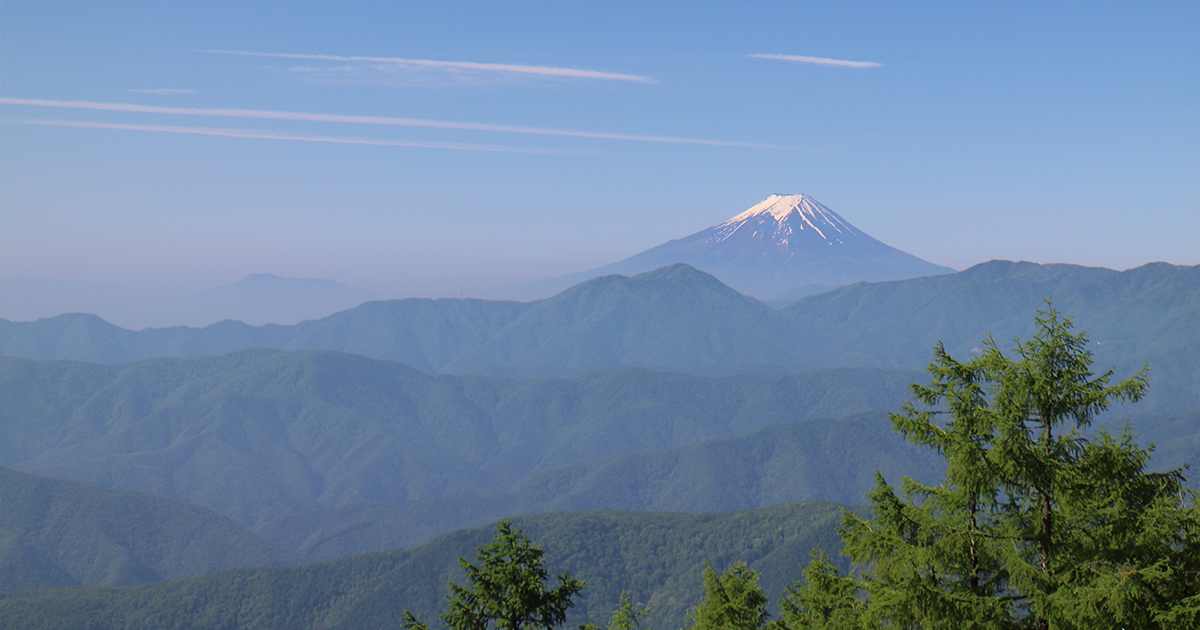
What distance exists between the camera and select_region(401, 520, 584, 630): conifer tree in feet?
54.6

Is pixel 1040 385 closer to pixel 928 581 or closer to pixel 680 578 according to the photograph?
pixel 928 581

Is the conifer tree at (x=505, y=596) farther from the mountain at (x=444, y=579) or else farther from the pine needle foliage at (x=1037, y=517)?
the mountain at (x=444, y=579)

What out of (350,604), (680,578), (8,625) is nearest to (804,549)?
(680,578)

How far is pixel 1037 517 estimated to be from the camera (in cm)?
1067

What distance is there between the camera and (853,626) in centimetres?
1279

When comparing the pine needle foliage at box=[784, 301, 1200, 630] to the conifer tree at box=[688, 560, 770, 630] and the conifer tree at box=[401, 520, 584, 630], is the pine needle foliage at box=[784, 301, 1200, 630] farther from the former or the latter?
the conifer tree at box=[688, 560, 770, 630]

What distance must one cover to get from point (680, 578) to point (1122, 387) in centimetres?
17707

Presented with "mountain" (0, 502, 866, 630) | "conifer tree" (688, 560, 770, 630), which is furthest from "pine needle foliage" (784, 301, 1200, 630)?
"mountain" (0, 502, 866, 630)

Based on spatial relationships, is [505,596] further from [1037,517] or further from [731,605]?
[1037,517]

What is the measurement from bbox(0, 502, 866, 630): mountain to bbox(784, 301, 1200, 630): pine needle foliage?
155 metres

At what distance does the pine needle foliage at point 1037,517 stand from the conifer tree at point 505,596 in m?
7.81

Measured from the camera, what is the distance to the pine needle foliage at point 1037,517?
9859mm

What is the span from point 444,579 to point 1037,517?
178 metres

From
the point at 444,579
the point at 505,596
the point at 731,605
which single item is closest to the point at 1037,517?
the point at 505,596
